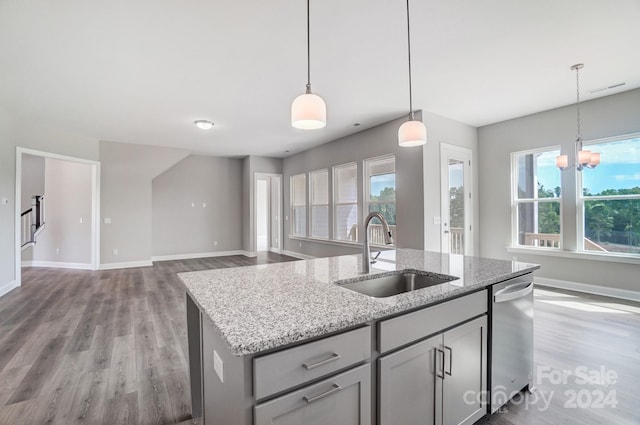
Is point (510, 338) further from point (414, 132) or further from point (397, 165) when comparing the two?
point (397, 165)

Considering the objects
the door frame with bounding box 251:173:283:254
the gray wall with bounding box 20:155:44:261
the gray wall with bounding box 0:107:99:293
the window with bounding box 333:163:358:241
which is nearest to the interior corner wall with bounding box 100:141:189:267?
the gray wall with bounding box 0:107:99:293

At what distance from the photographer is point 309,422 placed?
0.98 metres

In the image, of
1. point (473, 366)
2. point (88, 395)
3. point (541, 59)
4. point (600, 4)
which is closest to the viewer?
point (473, 366)

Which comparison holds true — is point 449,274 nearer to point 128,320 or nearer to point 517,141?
point 128,320

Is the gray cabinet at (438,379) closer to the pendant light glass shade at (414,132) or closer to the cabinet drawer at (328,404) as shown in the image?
the cabinet drawer at (328,404)

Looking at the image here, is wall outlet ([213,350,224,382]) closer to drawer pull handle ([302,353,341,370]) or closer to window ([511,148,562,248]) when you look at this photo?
drawer pull handle ([302,353,341,370])

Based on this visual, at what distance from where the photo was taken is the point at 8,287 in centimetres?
450

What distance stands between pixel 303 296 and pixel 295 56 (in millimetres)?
2501

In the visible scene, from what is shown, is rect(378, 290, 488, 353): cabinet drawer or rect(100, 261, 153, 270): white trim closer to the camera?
rect(378, 290, 488, 353): cabinet drawer

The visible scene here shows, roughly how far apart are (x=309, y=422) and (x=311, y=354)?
0.23 meters

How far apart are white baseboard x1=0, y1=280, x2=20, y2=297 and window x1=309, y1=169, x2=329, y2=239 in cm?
539

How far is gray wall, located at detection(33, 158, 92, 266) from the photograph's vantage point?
6406 millimetres

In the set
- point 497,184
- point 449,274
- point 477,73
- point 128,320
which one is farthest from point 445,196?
point 128,320

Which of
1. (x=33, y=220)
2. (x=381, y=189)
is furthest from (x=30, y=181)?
(x=381, y=189)
